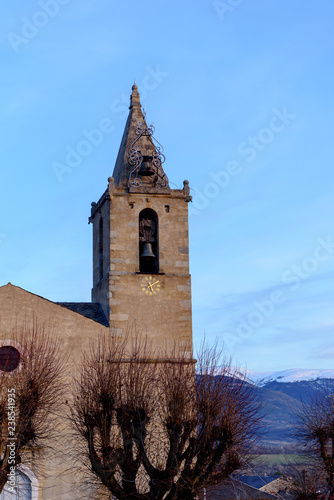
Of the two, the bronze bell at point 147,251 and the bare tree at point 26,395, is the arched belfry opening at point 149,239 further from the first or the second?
the bare tree at point 26,395

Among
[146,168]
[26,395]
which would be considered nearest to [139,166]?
[146,168]

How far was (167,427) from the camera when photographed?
2053 centimetres

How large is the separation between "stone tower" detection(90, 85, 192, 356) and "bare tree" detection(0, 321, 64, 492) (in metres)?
3.17

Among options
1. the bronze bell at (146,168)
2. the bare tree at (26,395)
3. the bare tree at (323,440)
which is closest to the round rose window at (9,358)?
the bare tree at (26,395)

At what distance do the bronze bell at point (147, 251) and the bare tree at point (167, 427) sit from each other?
205 inches

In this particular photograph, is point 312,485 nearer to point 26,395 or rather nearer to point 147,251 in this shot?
point 147,251

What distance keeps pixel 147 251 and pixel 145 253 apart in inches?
4.4

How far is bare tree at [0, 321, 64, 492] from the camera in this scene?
2031cm

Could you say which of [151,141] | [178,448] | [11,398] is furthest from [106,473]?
[151,141]

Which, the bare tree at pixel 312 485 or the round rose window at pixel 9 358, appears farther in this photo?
the bare tree at pixel 312 485

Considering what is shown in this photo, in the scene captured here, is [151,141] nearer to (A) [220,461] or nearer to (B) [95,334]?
(B) [95,334]

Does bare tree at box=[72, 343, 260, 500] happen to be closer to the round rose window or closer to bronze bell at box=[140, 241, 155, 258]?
the round rose window

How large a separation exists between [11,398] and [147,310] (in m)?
6.73

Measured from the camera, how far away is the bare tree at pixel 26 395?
800 inches
